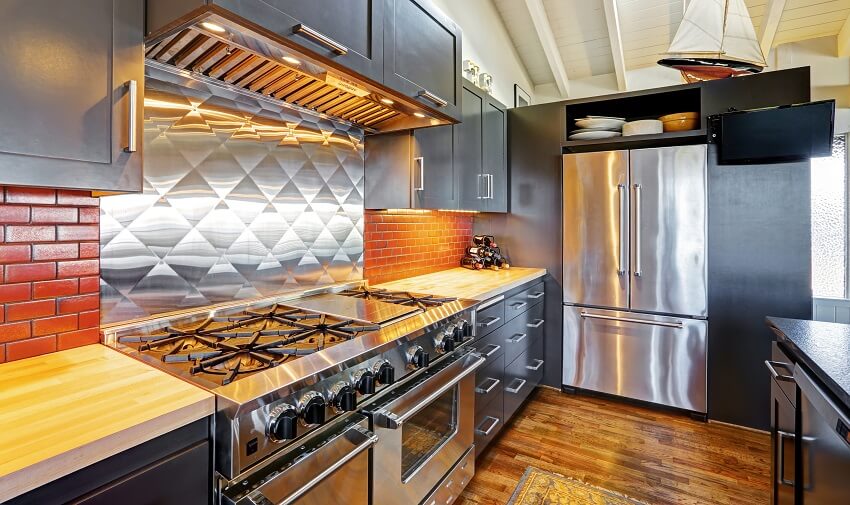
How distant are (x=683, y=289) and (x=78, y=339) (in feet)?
11.0

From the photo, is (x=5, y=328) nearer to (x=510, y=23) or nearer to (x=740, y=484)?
(x=740, y=484)

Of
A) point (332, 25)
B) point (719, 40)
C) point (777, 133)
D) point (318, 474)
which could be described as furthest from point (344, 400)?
point (777, 133)

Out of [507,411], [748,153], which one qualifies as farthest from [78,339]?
[748,153]

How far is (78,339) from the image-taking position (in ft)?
4.26

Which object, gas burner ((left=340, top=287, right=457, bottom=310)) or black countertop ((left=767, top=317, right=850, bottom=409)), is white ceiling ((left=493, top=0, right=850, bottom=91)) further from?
gas burner ((left=340, top=287, right=457, bottom=310))

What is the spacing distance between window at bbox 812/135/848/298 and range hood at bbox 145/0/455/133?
3585mm

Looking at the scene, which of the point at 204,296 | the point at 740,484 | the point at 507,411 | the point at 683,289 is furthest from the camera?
the point at 683,289

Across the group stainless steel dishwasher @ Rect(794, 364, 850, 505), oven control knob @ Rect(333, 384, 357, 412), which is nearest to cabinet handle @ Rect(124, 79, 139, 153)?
oven control knob @ Rect(333, 384, 357, 412)

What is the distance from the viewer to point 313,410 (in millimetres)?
1117

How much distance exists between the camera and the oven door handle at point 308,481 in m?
0.99

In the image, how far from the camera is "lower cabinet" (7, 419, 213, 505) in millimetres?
729

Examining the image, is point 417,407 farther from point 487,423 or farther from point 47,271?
point 47,271

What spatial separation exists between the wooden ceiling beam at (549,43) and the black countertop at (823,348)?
10.7 feet

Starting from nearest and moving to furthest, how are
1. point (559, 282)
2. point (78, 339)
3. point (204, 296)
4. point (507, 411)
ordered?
point (78, 339)
point (204, 296)
point (507, 411)
point (559, 282)
